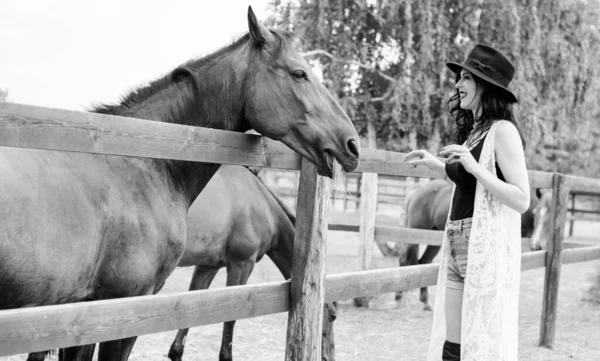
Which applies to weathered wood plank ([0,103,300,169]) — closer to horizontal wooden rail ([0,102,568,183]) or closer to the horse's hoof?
horizontal wooden rail ([0,102,568,183])

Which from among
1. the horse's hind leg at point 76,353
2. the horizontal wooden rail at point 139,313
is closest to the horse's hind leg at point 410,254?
the horizontal wooden rail at point 139,313

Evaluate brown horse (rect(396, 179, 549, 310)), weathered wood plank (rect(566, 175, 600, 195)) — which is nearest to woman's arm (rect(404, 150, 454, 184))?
weathered wood plank (rect(566, 175, 600, 195))

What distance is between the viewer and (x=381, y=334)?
5.96m

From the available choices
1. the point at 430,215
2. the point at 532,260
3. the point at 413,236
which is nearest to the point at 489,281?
the point at 532,260

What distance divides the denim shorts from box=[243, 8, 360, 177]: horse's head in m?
0.53

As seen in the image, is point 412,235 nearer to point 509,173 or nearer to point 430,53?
point 509,173

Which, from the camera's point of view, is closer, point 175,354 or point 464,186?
Answer: point 464,186

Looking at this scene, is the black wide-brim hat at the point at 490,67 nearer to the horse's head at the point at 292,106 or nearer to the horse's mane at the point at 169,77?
the horse's head at the point at 292,106

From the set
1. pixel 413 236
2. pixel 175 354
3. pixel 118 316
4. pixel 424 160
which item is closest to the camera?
pixel 118 316

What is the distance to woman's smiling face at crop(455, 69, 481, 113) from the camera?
256 cm

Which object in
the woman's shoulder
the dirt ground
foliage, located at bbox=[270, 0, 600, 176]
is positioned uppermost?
foliage, located at bbox=[270, 0, 600, 176]

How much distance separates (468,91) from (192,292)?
1.45m

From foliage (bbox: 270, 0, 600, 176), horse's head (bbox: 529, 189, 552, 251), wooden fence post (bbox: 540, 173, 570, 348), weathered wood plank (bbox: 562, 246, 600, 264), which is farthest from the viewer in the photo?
foliage (bbox: 270, 0, 600, 176)

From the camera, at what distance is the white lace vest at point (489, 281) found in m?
2.44
